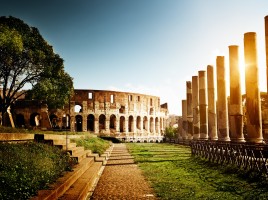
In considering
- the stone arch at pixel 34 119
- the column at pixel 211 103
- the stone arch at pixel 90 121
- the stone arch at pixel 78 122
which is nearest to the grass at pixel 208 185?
the column at pixel 211 103

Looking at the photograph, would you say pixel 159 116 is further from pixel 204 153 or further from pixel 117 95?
pixel 204 153

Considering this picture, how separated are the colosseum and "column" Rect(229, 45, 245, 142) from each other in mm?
23297

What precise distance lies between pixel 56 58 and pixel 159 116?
3128 centimetres

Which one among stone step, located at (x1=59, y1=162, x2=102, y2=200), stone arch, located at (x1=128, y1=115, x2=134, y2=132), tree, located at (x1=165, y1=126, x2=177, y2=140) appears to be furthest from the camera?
stone arch, located at (x1=128, y1=115, x2=134, y2=132)

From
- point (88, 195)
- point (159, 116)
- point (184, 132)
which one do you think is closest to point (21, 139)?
point (88, 195)

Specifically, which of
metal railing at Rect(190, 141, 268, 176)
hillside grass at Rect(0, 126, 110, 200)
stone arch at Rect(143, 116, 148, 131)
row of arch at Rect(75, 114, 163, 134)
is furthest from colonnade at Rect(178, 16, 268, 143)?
stone arch at Rect(143, 116, 148, 131)

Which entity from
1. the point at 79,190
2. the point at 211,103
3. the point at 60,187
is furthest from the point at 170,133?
the point at 60,187

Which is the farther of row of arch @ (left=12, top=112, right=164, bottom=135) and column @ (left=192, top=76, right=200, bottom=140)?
row of arch @ (left=12, top=112, right=164, bottom=135)

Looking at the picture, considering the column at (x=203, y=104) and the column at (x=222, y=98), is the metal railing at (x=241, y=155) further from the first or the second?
the column at (x=203, y=104)

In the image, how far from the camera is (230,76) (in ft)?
50.1

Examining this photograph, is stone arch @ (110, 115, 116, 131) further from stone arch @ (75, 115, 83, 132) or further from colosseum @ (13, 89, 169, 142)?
stone arch @ (75, 115, 83, 132)

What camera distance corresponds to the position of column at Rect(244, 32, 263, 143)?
12945 mm

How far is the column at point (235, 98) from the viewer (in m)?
14.9

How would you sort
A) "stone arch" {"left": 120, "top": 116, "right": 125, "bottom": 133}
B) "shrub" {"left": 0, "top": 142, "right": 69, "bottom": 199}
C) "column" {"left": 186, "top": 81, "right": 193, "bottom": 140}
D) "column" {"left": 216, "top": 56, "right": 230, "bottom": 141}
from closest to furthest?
"shrub" {"left": 0, "top": 142, "right": 69, "bottom": 199} → "column" {"left": 216, "top": 56, "right": 230, "bottom": 141} → "column" {"left": 186, "top": 81, "right": 193, "bottom": 140} → "stone arch" {"left": 120, "top": 116, "right": 125, "bottom": 133}
